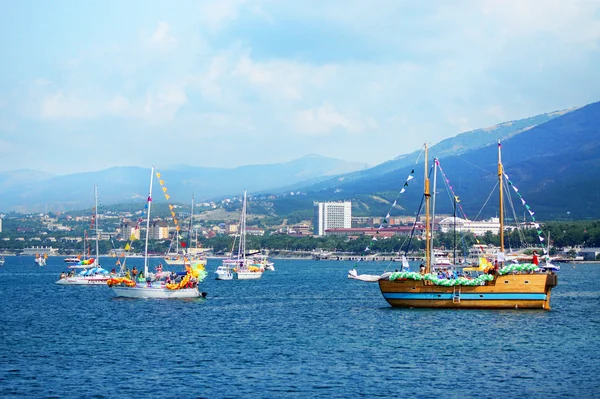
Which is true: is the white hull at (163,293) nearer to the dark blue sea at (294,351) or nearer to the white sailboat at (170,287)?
the white sailboat at (170,287)

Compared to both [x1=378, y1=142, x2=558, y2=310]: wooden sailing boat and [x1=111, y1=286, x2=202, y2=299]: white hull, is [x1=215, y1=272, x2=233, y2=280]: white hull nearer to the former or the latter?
[x1=111, y1=286, x2=202, y2=299]: white hull

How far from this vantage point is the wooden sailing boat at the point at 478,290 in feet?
207

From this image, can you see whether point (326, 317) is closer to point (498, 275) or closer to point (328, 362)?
point (498, 275)

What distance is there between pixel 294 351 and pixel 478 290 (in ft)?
65.5

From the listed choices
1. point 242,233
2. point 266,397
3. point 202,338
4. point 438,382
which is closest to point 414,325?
point 202,338

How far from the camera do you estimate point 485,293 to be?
210 ft

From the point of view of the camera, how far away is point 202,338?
5412cm

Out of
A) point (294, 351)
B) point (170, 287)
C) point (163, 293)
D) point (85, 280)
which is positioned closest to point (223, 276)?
point (85, 280)

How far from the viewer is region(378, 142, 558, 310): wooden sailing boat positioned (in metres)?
63.2

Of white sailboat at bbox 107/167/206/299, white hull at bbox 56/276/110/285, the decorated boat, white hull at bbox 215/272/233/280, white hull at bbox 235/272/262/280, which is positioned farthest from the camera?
white hull at bbox 235/272/262/280

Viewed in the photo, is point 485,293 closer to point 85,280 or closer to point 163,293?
point 163,293

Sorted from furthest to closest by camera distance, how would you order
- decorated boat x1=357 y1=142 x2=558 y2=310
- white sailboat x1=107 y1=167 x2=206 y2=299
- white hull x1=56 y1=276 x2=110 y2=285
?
1. white hull x1=56 y1=276 x2=110 y2=285
2. white sailboat x1=107 y1=167 x2=206 y2=299
3. decorated boat x1=357 y1=142 x2=558 y2=310

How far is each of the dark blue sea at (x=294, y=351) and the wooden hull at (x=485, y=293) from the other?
0.76 m

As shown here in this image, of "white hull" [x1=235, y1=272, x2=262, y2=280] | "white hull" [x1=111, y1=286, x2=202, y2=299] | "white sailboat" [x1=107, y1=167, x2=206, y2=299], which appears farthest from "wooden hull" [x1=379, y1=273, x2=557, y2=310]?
"white hull" [x1=235, y1=272, x2=262, y2=280]
